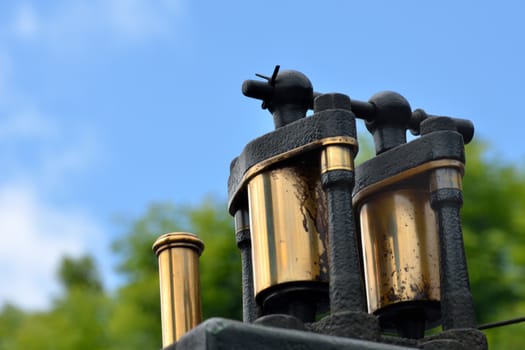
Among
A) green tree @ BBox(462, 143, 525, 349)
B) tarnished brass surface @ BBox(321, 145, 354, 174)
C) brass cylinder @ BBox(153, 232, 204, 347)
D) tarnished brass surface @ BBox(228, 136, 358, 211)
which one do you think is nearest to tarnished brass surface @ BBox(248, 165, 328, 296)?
tarnished brass surface @ BBox(228, 136, 358, 211)

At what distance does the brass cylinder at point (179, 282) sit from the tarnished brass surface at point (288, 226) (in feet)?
0.80

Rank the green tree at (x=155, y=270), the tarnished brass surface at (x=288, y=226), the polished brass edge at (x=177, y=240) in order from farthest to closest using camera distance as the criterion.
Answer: the green tree at (x=155, y=270)
the polished brass edge at (x=177, y=240)
the tarnished brass surface at (x=288, y=226)

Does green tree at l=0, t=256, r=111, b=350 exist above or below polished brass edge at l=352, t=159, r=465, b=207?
above

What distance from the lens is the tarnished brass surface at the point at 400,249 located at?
532cm

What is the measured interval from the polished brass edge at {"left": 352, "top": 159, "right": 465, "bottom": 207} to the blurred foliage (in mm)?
15605

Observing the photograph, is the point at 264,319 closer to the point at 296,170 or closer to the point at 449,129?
the point at 296,170

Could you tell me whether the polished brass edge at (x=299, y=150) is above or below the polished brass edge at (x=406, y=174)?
below

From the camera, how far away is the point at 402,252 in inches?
211

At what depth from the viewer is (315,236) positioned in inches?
195

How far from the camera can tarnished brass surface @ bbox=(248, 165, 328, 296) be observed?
4.88 meters

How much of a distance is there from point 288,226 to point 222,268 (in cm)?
2229

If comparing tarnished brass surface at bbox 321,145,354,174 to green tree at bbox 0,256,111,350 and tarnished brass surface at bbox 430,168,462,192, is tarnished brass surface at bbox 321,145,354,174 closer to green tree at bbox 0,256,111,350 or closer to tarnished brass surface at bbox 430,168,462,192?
tarnished brass surface at bbox 430,168,462,192

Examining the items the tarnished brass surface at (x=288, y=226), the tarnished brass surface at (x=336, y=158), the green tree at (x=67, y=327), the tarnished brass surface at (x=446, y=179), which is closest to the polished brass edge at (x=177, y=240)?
the tarnished brass surface at (x=288, y=226)

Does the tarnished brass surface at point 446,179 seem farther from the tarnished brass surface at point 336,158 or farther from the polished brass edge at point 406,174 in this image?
the tarnished brass surface at point 336,158
